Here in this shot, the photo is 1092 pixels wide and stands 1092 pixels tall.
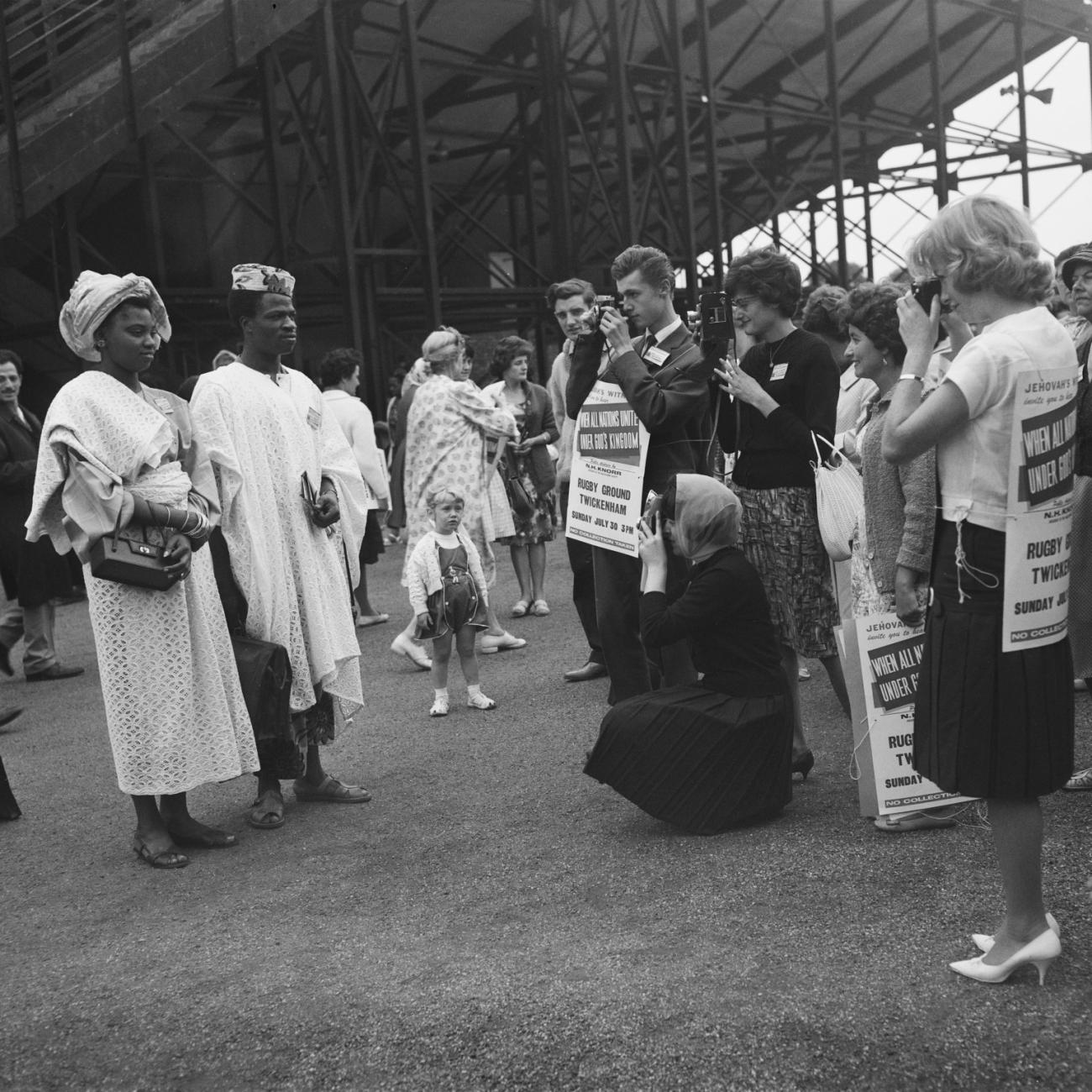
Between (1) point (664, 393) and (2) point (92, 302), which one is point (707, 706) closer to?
(1) point (664, 393)

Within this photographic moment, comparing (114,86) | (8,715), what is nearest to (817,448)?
(8,715)

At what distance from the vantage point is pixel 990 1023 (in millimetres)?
2838

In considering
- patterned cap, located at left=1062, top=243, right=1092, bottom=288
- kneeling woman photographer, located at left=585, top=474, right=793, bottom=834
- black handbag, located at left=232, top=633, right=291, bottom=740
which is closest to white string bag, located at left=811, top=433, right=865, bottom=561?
kneeling woman photographer, located at left=585, top=474, right=793, bottom=834

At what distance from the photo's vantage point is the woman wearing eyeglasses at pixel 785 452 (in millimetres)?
4691

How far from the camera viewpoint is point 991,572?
2.92 meters

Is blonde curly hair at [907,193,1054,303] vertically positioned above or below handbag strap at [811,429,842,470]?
above

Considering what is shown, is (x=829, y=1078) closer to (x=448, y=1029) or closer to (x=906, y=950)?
(x=906, y=950)

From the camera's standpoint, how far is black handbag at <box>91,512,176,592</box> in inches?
166

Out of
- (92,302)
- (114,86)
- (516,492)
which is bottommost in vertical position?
(516,492)

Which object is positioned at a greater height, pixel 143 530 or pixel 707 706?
pixel 143 530

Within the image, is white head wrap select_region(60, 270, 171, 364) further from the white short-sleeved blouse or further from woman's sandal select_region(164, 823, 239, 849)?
the white short-sleeved blouse

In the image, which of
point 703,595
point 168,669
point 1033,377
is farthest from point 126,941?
point 1033,377

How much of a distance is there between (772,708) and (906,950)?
3.76ft

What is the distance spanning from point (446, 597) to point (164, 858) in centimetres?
228
